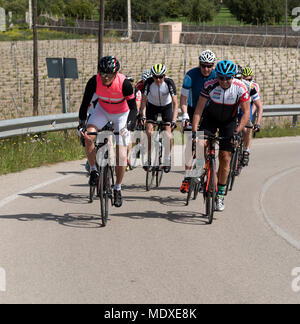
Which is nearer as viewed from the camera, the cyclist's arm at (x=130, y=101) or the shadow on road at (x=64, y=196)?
the cyclist's arm at (x=130, y=101)

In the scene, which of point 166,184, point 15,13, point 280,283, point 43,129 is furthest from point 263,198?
point 15,13

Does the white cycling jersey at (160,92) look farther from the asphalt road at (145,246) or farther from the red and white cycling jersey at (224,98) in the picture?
the red and white cycling jersey at (224,98)

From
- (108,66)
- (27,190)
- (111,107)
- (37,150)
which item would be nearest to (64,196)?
(27,190)

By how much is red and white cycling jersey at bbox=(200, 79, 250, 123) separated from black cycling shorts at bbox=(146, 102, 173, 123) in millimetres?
2990

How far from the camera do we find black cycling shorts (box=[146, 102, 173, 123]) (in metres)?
11.9

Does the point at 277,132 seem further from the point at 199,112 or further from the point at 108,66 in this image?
the point at 108,66

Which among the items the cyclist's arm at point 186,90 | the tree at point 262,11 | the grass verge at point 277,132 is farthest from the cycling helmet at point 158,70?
the tree at point 262,11

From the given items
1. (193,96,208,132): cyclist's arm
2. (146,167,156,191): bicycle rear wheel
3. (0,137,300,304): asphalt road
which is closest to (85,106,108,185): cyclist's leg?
(0,137,300,304): asphalt road

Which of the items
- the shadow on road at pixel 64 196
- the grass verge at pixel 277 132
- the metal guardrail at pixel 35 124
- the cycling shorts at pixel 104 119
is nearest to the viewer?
the cycling shorts at pixel 104 119

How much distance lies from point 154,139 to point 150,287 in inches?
237

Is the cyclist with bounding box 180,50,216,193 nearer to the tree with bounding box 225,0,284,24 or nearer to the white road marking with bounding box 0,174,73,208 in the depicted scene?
the white road marking with bounding box 0,174,73,208

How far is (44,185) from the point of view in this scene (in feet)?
36.4

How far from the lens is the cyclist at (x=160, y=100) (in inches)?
442

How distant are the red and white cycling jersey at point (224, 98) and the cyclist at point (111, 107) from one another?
1.04 metres
